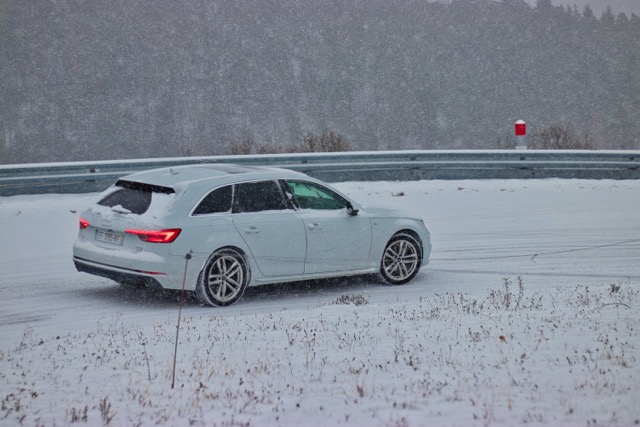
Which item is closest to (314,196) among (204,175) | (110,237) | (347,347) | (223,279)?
(204,175)

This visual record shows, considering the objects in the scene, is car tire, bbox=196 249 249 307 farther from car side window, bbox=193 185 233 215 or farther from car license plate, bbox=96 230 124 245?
car license plate, bbox=96 230 124 245

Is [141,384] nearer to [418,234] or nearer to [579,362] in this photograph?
[579,362]

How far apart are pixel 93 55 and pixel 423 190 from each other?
98.1 m

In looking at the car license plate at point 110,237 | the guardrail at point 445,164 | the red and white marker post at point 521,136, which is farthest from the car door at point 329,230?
the red and white marker post at point 521,136

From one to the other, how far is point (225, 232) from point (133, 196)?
1.00 m

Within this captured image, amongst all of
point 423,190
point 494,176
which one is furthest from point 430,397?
point 494,176

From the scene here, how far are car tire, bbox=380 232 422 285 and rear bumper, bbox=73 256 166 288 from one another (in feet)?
9.43

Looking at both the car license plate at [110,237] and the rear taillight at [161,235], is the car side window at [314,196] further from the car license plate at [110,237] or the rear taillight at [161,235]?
the car license plate at [110,237]

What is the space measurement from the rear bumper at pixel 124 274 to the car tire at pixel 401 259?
2.88 m

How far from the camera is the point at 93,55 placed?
114250mm

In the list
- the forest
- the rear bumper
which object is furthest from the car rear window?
the forest

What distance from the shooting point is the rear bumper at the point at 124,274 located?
1009 centimetres

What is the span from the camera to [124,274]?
402 inches

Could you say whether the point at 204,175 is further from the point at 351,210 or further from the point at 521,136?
the point at 521,136
